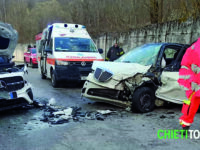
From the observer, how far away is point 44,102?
6367 mm

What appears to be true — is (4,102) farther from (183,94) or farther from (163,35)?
(163,35)

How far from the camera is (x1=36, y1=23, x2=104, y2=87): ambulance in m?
8.40

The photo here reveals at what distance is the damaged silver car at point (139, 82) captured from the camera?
5238 millimetres

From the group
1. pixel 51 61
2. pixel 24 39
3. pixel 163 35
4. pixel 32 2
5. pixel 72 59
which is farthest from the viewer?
pixel 32 2

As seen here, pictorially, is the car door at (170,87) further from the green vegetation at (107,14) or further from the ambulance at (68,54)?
the green vegetation at (107,14)

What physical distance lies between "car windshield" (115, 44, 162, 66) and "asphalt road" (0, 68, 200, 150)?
4.02 ft

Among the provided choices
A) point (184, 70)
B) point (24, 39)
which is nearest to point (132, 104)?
point (184, 70)

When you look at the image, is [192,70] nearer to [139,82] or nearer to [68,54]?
[139,82]

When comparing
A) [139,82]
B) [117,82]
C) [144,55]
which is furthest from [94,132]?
[144,55]

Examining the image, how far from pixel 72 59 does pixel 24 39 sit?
2815 cm

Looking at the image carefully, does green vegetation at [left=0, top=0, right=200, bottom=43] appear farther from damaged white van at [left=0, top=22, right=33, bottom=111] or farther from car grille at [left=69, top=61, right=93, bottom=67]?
damaged white van at [left=0, top=22, right=33, bottom=111]

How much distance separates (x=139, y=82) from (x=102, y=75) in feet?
2.84

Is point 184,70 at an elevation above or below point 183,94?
above

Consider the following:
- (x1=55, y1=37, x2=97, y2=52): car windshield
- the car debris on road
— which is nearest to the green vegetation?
(x1=55, y1=37, x2=97, y2=52): car windshield
